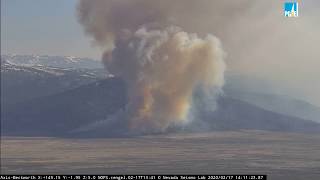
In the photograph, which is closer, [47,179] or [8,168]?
[47,179]

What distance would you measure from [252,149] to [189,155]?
24.6 m

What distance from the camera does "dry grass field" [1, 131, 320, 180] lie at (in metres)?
133

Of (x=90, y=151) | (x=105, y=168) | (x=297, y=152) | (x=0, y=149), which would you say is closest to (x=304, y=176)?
(x=105, y=168)

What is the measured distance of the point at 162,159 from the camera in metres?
159

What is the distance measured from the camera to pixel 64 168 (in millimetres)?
136125

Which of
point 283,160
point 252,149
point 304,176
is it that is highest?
point 252,149

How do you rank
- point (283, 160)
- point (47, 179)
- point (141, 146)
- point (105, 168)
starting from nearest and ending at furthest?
point (47, 179) < point (105, 168) < point (283, 160) < point (141, 146)

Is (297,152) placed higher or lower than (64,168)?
higher

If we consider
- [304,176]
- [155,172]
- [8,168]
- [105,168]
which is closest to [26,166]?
[8,168]

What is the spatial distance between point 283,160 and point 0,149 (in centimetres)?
7460

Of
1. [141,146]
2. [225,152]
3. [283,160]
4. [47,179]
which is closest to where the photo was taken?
[47,179]

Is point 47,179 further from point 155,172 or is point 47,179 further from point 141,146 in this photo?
point 141,146

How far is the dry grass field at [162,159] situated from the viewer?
13262cm

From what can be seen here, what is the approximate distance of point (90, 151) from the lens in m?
179
